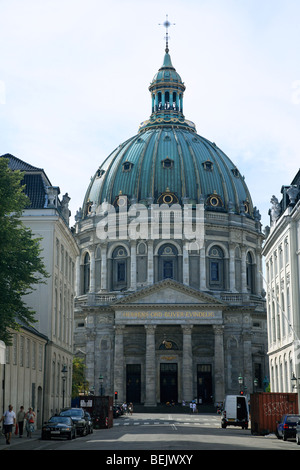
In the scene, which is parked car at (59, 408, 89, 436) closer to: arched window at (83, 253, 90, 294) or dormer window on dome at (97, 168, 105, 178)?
arched window at (83, 253, 90, 294)

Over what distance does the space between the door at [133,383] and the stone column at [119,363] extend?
2563 mm

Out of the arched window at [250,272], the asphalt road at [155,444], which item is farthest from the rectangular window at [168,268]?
the asphalt road at [155,444]

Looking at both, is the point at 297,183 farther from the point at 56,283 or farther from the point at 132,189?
the point at 132,189

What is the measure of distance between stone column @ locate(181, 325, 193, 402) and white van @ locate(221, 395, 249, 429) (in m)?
36.7

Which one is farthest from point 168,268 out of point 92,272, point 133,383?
point 133,383

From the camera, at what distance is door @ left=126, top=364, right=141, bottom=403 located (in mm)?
94938

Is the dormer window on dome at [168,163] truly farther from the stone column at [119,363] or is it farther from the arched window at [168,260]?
the stone column at [119,363]

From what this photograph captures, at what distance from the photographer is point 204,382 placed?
313ft

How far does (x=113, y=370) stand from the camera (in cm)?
9688

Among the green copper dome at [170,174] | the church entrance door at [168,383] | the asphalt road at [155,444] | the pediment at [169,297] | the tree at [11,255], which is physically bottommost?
the asphalt road at [155,444]

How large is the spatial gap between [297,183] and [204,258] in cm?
4998

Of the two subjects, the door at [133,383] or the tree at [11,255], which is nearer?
the tree at [11,255]

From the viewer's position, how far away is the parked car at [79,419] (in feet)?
128

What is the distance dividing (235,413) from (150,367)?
130ft
